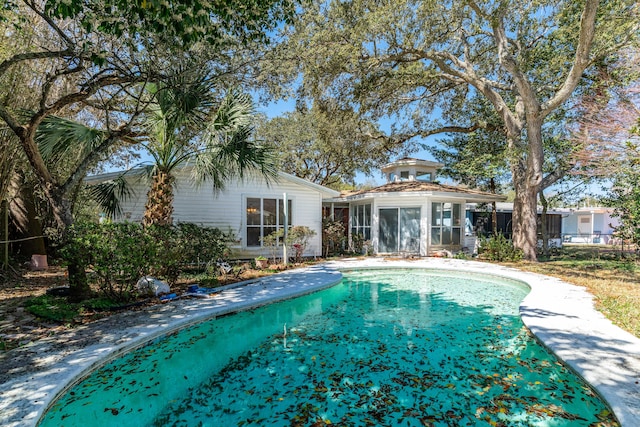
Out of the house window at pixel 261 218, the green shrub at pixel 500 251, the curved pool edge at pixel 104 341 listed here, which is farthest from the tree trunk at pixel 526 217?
the house window at pixel 261 218

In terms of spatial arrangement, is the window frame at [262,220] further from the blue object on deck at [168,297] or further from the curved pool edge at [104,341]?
the blue object on deck at [168,297]

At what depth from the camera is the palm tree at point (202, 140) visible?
22.8 feet

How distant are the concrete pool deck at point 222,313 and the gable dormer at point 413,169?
9465 millimetres

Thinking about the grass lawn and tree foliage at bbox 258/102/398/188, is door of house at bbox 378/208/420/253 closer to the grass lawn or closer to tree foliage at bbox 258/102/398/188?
the grass lawn

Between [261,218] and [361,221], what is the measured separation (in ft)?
20.0

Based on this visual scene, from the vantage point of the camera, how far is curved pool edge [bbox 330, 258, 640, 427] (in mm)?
3236

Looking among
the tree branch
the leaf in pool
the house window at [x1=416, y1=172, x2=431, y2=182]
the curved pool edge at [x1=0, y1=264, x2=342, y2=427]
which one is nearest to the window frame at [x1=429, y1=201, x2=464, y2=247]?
the house window at [x1=416, y1=172, x2=431, y2=182]

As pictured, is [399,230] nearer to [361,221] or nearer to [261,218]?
[361,221]

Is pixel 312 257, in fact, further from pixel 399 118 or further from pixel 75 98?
pixel 75 98

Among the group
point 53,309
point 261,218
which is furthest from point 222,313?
point 261,218

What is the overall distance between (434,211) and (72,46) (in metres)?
13.6

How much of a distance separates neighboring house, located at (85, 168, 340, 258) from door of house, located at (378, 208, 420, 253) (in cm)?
322

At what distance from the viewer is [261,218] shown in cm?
1299

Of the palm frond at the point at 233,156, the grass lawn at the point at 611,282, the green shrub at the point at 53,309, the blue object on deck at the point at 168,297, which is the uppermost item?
the palm frond at the point at 233,156
